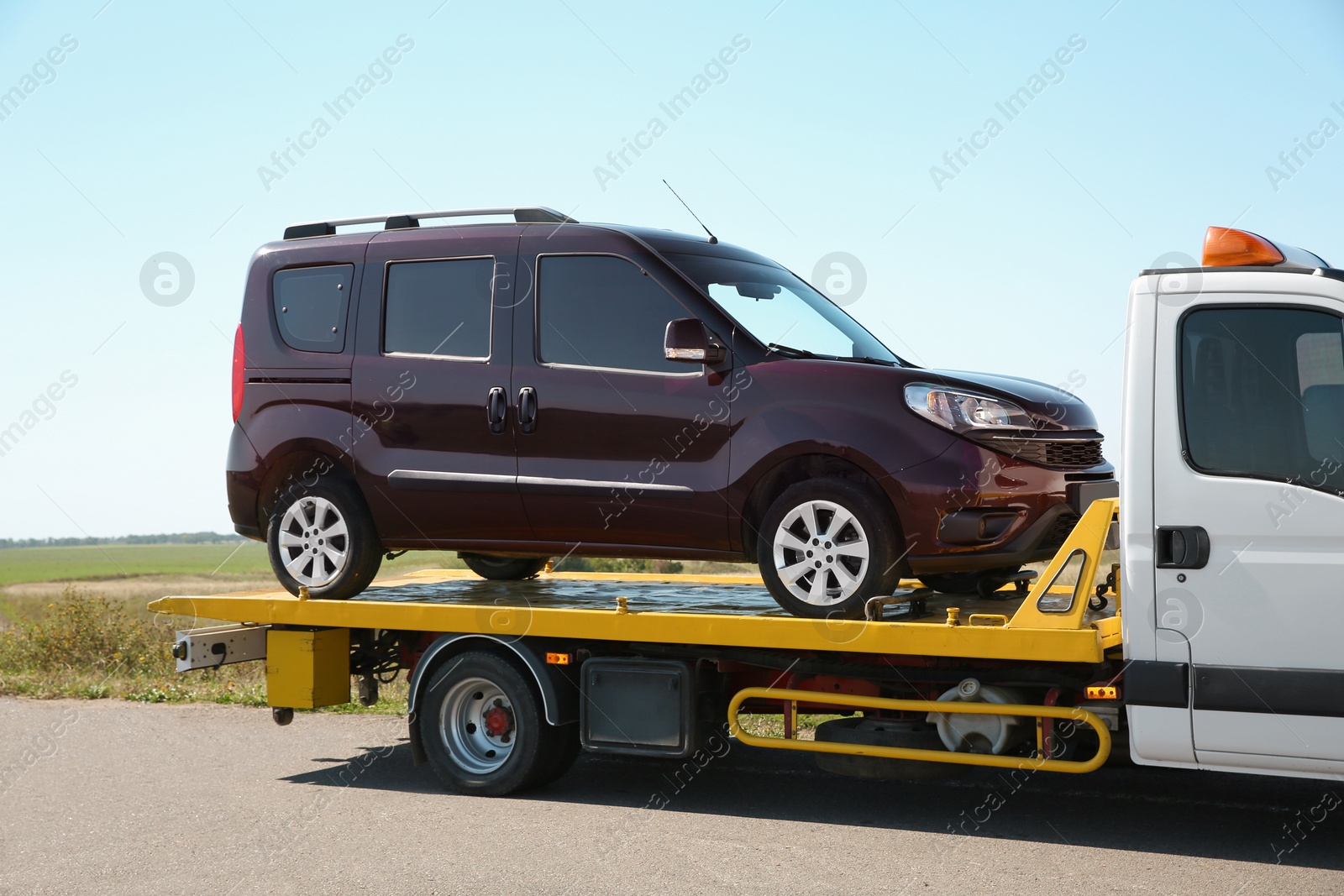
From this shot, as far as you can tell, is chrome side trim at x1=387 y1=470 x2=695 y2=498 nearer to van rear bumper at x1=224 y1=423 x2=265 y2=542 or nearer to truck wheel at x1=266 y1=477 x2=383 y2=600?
truck wheel at x1=266 y1=477 x2=383 y2=600

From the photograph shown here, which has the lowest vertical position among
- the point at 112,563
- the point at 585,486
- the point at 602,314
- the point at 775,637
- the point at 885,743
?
the point at 112,563

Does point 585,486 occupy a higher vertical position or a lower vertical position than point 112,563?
higher

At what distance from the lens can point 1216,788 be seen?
21.9 feet

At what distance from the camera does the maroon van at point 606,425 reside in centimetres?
576

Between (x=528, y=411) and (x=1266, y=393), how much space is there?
342 centimetres

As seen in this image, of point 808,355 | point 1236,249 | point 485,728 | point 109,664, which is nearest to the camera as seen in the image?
point 1236,249

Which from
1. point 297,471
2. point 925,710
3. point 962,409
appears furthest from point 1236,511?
point 297,471

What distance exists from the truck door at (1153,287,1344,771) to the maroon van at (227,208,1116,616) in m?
0.85

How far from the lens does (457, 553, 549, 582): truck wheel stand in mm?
8516

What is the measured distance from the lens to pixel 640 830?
595 centimetres

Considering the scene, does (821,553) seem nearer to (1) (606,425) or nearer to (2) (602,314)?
(1) (606,425)

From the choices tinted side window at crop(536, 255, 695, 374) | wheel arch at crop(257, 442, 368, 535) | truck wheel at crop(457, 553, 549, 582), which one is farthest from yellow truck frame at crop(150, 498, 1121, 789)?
tinted side window at crop(536, 255, 695, 374)

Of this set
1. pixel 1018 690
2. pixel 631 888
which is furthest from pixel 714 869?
pixel 1018 690

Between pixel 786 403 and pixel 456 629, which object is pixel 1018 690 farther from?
pixel 456 629
